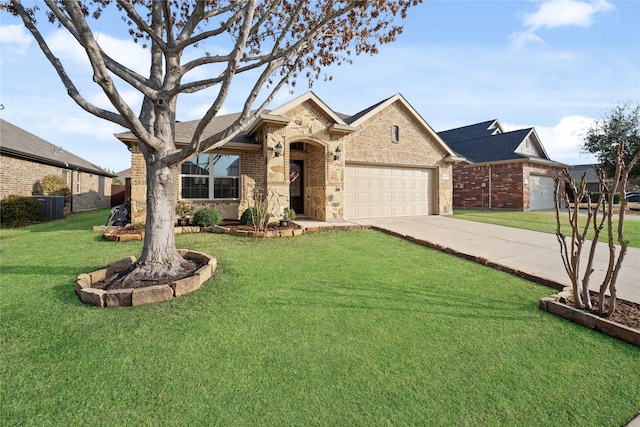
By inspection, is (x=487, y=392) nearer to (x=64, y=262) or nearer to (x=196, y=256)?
(x=196, y=256)

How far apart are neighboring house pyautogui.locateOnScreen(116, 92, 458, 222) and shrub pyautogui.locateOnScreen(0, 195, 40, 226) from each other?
22.5ft

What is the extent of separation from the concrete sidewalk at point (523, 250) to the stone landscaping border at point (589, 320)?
1157 millimetres

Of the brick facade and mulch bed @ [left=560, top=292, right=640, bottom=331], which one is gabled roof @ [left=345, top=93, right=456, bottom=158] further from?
mulch bed @ [left=560, top=292, right=640, bottom=331]

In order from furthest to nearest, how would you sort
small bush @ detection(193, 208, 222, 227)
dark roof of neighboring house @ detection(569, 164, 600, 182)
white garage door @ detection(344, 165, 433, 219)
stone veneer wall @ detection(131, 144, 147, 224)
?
1. dark roof of neighboring house @ detection(569, 164, 600, 182)
2. white garage door @ detection(344, 165, 433, 219)
3. stone veneer wall @ detection(131, 144, 147, 224)
4. small bush @ detection(193, 208, 222, 227)

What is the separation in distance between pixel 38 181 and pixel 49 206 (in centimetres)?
303

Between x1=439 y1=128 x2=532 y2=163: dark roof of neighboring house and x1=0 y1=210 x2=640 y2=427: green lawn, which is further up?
x1=439 y1=128 x2=532 y2=163: dark roof of neighboring house

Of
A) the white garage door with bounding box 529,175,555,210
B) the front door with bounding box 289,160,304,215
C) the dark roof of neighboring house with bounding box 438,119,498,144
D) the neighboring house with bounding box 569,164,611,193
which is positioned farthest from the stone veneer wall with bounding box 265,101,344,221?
the neighboring house with bounding box 569,164,611,193

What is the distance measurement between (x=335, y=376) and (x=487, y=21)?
28.9 ft

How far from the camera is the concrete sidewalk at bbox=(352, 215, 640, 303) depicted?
4.92 m

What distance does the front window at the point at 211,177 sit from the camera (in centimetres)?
1077

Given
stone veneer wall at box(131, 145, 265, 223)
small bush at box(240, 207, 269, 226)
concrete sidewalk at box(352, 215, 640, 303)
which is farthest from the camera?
stone veneer wall at box(131, 145, 265, 223)

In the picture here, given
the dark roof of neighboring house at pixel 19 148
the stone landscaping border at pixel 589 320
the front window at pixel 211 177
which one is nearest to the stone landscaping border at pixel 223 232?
the front window at pixel 211 177

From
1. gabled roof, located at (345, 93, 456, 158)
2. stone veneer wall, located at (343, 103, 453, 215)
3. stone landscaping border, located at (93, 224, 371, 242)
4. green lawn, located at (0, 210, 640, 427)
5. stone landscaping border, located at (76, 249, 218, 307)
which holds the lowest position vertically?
green lawn, located at (0, 210, 640, 427)

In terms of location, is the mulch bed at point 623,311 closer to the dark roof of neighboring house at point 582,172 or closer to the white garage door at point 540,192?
the white garage door at point 540,192
